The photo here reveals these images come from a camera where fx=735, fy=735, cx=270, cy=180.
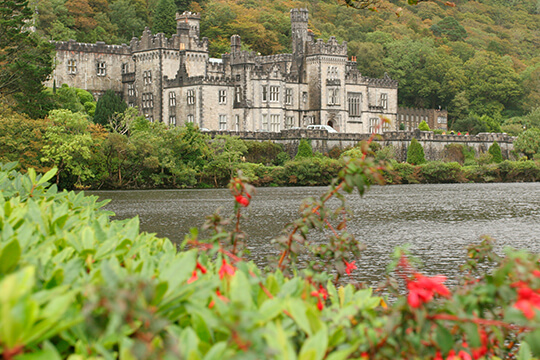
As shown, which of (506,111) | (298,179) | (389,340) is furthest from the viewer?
(506,111)

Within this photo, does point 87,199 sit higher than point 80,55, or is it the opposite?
point 80,55

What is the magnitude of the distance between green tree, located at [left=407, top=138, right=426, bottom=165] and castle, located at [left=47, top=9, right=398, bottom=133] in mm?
6494

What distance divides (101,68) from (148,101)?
835 cm

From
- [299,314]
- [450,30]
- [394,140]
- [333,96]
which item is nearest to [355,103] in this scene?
[333,96]

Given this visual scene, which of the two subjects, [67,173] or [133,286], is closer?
[133,286]

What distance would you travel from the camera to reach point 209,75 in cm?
7006

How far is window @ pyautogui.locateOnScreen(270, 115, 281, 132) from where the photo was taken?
231 feet

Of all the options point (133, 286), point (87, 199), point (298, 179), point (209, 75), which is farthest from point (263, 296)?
point (209, 75)

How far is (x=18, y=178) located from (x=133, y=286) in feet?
21.7

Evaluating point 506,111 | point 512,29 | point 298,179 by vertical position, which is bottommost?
point 298,179

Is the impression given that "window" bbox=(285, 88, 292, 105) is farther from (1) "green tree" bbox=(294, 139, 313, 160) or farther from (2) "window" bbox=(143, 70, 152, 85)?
(2) "window" bbox=(143, 70, 152, 85)

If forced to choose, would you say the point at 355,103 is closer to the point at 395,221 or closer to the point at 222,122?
the point at 222,122

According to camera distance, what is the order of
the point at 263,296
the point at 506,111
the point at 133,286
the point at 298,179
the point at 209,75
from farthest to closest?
the point at 506,111 < the point at 209,75 < the point at 298,179 < the point at 263,296 < the point at 133,286

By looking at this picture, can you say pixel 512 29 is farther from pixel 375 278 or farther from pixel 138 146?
pixel 375 278
